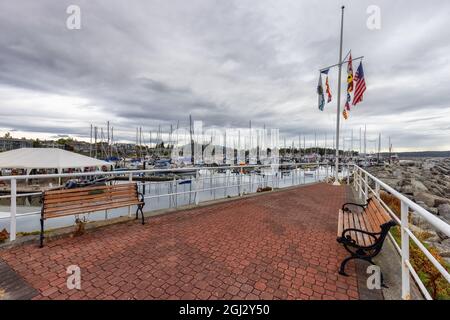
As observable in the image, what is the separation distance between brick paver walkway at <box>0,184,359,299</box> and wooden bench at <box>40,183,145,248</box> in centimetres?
53

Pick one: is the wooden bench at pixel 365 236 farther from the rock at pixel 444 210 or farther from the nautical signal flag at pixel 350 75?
the rock at pixel 444 210

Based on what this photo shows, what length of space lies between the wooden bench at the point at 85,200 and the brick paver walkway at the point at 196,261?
534 millimetres

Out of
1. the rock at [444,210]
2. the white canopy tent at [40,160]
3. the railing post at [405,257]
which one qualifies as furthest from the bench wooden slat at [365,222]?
the white canopy tent at [40,160]

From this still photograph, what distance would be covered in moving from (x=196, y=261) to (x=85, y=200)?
281 cm

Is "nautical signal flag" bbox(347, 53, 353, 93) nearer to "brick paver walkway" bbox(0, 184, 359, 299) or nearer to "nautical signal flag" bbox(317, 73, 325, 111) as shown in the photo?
"nautical signal flag" bbox(317, 73, 325, 111)

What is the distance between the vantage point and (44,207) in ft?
13.0

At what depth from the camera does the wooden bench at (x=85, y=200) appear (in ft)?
13.3

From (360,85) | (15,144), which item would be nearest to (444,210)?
(360,85)

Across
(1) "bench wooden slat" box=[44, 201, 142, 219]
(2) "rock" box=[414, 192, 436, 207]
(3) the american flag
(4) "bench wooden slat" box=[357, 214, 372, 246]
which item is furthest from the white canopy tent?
(2) "rock" box=[414, 192, 436, 207]

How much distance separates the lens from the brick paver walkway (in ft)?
8.95

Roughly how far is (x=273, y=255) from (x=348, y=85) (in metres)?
11.5

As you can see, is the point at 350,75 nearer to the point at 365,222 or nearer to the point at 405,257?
the point at 365,222
